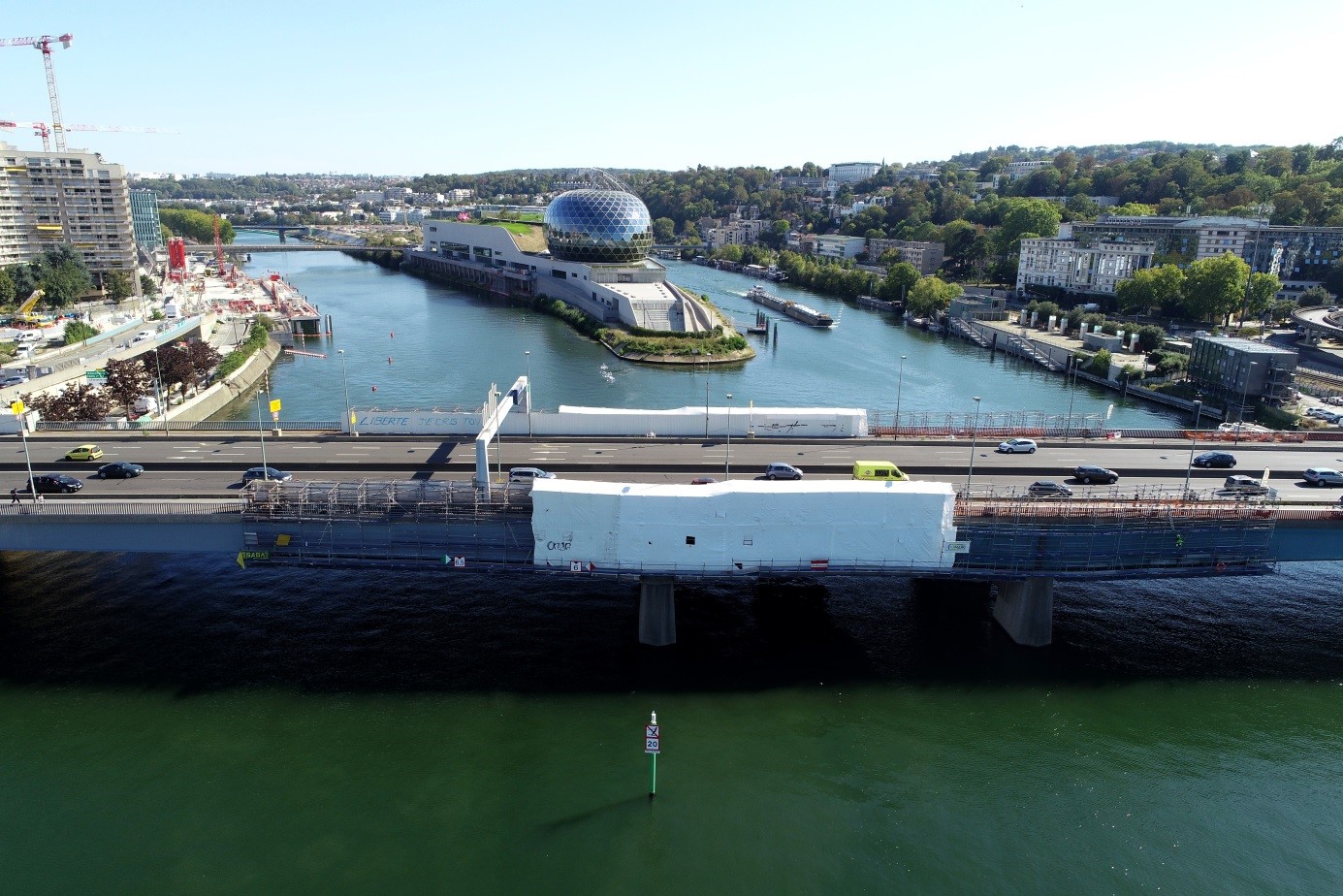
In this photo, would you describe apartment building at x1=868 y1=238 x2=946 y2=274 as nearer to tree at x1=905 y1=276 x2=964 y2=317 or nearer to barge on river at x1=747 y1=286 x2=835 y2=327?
barge on river at x1=747 y1=286 x2=835 y2=327

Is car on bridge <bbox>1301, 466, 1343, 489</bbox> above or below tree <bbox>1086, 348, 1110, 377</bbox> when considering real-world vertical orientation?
above

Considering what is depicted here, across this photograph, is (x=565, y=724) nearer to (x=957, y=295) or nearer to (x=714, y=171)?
(x=957, y=295)

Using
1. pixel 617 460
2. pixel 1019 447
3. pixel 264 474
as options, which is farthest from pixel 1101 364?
pixel 264 474

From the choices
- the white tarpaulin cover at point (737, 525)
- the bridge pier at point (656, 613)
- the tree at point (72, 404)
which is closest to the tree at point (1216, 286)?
the white tarpaulin cover at point (737, 525)

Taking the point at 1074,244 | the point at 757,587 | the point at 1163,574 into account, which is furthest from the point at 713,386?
the point at 1074,244

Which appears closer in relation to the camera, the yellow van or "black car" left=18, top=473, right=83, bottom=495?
→ "black car" left=18, top=473, right=83, bottom=495

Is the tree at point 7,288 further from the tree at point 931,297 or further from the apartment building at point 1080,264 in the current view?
the apartment building at point 1080,264

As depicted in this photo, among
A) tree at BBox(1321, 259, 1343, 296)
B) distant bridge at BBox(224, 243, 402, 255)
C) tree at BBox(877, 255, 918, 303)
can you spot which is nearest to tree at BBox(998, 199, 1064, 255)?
tree at BBox(877, 255, 918, 303)
